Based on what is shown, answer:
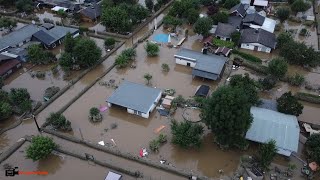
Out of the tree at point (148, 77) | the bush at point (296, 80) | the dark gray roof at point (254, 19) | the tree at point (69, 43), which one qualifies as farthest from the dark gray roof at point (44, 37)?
the bush at point (296, 80)

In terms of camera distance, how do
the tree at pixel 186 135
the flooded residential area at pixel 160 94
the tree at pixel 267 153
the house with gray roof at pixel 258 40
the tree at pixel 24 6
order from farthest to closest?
the tree at pixel 24 6, the house with gray roof at pixel 258 40, the tree at pixel 186 135, the flooded residential area at pixel 160 94, the tree at pixel 267 153

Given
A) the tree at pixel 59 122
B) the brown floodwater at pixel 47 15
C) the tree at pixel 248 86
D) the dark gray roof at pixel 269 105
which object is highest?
the tree at pixel 248 86

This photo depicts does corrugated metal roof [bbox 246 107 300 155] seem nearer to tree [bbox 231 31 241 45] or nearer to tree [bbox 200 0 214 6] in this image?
tree [bbox 231 31 241 45]

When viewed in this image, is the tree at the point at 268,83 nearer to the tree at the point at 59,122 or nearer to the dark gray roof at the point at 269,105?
the dark gray roof at the point at 269,105

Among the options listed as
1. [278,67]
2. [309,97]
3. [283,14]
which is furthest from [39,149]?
[283,14]

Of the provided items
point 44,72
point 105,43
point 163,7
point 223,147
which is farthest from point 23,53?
point 223,147

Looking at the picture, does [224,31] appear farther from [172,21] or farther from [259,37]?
[172,21]

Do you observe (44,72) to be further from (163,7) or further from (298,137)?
(298,137)
